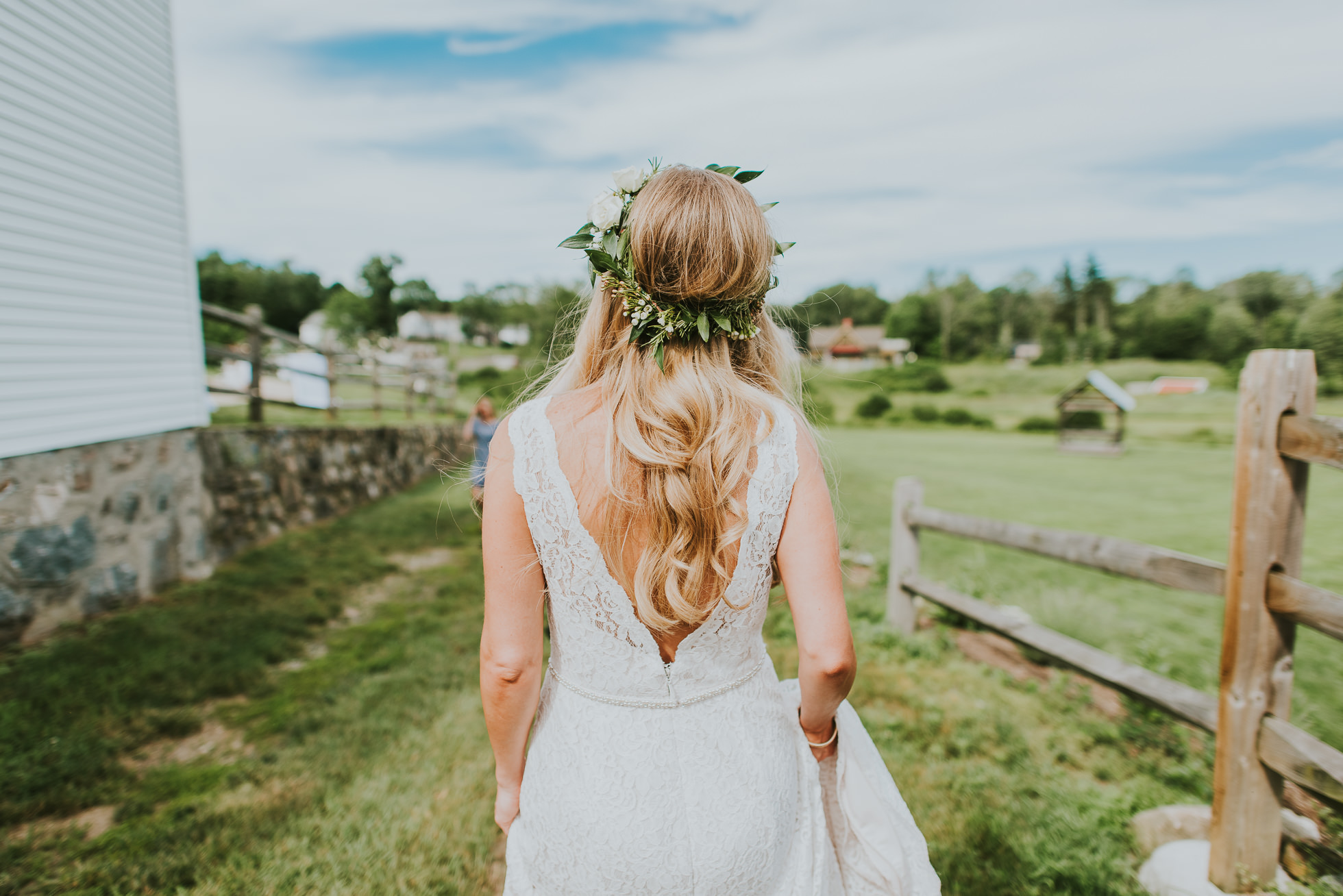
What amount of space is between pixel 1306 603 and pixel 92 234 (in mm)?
7904

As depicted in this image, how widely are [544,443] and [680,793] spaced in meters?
0.75

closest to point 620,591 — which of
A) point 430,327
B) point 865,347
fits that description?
point 865,347

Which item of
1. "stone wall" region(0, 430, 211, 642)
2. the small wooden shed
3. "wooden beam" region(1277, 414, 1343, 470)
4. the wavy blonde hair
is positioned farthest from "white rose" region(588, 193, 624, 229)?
the small wooden shed

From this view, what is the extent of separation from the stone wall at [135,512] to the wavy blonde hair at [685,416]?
6.84 ft

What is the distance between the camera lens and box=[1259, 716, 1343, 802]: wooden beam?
1.98 metres

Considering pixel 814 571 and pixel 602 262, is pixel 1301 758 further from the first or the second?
pixel 602 262

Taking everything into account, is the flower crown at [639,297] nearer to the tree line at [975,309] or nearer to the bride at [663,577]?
the bride at [663,577]

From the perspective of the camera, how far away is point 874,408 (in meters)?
32.0

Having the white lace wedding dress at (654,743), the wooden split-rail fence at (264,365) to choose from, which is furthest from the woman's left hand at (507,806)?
the wooden split-rail fence at (264,365)

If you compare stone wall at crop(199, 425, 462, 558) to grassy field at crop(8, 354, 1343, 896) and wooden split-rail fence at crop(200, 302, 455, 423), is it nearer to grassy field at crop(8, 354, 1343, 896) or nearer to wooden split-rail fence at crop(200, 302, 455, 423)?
grassy field at crop(8, 354, 1343, 896)

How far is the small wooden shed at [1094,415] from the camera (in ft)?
68.8

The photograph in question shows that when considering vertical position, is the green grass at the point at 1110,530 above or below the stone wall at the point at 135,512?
below

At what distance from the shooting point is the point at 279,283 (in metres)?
58.4

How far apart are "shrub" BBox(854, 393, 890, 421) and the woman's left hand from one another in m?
32.0
